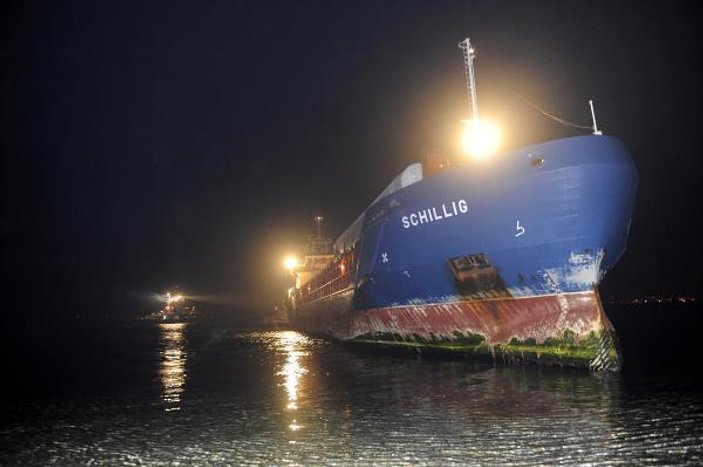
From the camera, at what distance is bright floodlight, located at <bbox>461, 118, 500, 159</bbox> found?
17.4 m

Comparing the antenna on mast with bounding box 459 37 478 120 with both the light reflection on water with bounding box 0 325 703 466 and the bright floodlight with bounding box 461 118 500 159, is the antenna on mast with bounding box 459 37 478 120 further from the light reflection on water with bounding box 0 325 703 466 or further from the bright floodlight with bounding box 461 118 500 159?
the light reflection on water with bounding box 0 325 703 466

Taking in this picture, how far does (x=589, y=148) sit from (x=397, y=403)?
8.62 meters

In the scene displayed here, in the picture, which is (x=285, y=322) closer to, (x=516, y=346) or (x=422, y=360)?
(x=422, y=360)

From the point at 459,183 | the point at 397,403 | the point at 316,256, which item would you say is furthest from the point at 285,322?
the point at 397,403

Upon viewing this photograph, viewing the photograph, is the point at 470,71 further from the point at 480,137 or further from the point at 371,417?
the point at 371,417

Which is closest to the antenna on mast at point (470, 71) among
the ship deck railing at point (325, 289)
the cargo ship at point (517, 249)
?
the cargo ship at point (517, 249)

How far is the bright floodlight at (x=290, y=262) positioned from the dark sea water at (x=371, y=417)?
33.1 m

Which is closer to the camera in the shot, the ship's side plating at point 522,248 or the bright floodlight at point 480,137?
the ship's side plating at point 522,248

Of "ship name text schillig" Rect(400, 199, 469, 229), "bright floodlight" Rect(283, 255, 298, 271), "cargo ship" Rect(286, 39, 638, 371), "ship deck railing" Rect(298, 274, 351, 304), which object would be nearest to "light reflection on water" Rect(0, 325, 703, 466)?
"cargo ship" Rect(286, 39, 638, 371)

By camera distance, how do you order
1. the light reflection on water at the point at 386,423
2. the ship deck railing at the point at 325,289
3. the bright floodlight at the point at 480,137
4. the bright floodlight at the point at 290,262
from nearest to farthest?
the light reflection on water at the point at 386,423 → the bright floodlight at the point at 480,137 → the ship deck railing at the point at 325,289 → the bright floodlight at the point at 290,262

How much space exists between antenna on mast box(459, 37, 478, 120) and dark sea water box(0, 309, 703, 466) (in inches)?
338

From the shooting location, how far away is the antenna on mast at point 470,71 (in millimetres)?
17516

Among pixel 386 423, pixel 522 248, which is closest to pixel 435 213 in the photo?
pixel 522 248

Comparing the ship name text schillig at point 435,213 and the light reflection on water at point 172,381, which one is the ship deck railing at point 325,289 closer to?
the ship name text schillig at point 435,213
